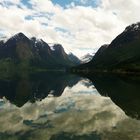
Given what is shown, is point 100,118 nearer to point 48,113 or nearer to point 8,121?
point 48,113

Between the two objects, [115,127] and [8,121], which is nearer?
[115,127]

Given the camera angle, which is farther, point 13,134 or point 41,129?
point 41,129

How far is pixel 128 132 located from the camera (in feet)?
137

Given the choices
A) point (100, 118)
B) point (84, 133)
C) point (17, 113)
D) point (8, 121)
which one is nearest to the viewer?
point (84, 133)

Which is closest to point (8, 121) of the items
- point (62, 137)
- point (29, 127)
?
point (29, 127)

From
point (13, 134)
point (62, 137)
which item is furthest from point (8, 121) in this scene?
point (62, 137)

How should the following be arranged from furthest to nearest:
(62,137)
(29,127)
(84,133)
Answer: (29,127), (84,133), (62,137)

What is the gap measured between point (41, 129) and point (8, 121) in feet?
28.0

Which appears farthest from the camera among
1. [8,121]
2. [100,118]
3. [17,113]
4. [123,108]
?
[123,108]

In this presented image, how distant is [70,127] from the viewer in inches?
1770

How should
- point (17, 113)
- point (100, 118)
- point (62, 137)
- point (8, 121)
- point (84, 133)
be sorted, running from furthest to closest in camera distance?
Answer: point (17, 113), point (100, 118), point (8, 121), point (84, 133), point (62, 137)

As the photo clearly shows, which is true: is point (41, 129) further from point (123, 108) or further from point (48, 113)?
point (123, 108)

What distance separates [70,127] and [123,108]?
24895 mm

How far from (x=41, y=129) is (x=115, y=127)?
1110 cm
